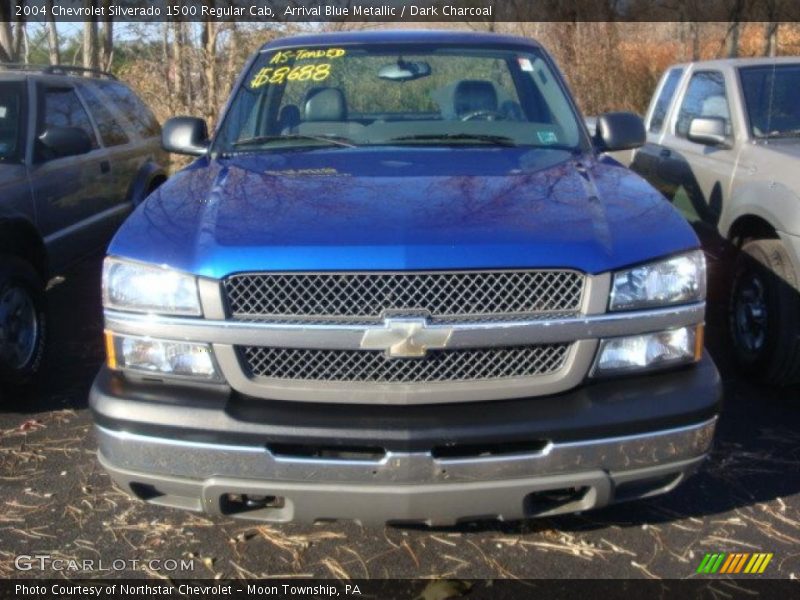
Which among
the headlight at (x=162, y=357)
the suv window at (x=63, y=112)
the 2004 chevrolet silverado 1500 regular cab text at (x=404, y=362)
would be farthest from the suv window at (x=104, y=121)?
the headlight at (x=162, y=357)

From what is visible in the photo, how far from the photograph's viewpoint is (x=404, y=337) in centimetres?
271

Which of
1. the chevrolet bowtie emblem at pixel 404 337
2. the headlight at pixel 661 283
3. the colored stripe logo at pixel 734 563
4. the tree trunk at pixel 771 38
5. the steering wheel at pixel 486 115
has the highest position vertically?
the tree trunk at pixel 771 38

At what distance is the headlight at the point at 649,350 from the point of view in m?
2.85

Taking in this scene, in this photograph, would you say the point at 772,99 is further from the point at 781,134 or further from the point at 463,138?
the point at 463,138

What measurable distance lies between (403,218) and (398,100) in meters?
1.76

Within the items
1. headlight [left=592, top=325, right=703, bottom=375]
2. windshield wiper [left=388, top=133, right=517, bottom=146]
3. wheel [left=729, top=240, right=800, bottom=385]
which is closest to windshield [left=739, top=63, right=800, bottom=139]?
wheel [left=729, top=240, right=800, bottom=385]

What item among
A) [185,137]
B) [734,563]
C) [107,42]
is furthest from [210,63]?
[734,563]

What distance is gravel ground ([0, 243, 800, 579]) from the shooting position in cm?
324

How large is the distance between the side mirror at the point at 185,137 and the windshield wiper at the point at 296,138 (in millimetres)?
343

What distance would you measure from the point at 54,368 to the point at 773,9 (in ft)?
45.8

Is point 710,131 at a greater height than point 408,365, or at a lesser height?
greater

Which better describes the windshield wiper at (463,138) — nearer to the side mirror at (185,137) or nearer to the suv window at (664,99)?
the side mirror at (185,137)

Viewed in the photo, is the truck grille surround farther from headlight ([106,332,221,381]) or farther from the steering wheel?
the steering wheel

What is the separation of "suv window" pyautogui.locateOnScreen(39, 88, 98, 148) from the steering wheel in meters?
3.03
